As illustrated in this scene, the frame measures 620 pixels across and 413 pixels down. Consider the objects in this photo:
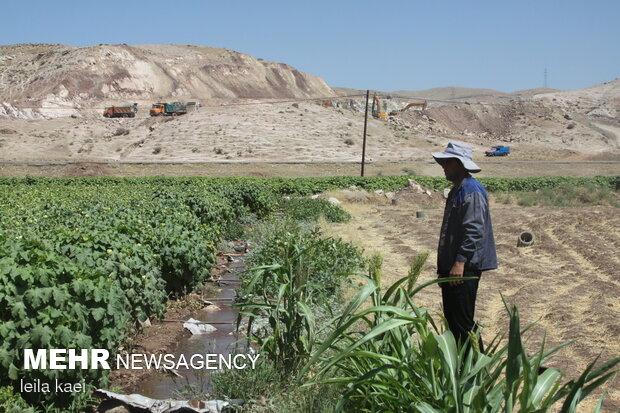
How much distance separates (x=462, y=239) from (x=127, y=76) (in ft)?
241

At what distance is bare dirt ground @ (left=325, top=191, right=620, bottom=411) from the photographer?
8.87 m

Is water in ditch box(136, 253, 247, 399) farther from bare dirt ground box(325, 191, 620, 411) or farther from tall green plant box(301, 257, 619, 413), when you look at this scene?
bare dirt ground box(325, 191, 620, 411)

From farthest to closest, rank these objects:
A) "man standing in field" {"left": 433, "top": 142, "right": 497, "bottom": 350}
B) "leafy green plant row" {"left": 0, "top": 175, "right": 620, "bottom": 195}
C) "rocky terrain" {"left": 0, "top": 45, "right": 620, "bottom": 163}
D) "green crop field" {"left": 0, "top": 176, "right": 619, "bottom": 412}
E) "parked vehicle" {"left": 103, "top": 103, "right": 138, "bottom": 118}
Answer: "parked vehicle" {"left": 103, "top": 103, "right": 138, "bottom": 118}, "rocky terrain" {"left": 0, "top": 45, "right": 620, "bottom": 163}, "leafy green plant row" {"left": 0, "top": 175, "right": 620, "bottom": 195}, "man standing in field" {"left": 433, "top": 142, "right": 497, "bottom": 350}, "green crop field" {"left": 0, "top": 176, "right": 619, "bottom": 412}

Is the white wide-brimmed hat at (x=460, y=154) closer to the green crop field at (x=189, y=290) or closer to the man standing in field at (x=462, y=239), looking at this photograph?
the man standing in field at (x=462, y=239)

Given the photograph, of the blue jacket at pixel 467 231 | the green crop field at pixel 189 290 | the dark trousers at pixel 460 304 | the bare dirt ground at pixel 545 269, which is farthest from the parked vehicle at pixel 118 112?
the dark trousers at pixel 460 304

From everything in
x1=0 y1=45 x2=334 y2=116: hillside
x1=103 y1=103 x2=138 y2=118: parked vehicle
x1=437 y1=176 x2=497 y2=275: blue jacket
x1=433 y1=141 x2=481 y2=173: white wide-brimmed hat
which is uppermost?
x1=0 y1=45 x2=334 y2=116: hillside

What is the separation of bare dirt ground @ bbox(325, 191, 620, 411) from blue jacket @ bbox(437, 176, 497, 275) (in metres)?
1.25

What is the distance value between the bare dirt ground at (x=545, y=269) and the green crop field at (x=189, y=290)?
1.81 ft

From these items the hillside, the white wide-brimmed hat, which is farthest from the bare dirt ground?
the hillside

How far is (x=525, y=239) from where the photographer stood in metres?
17.2

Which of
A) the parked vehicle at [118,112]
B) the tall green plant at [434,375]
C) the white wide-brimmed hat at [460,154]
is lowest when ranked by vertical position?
the parked vehicle at [118,112]

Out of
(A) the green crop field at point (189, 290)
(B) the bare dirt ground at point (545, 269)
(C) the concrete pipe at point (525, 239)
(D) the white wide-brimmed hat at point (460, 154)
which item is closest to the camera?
(A) the green crop field at point (189, 290)

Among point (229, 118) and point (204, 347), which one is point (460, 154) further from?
point (229, 118)

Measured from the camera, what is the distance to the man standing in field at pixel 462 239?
5.88 m
